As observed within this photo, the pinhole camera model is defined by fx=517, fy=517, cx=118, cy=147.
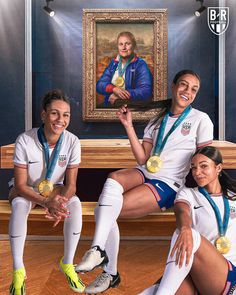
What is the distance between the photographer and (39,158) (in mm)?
1402

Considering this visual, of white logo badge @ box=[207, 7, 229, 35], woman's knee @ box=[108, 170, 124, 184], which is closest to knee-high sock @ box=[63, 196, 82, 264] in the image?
woman's knee @ box=[108, 170, 124, 184]

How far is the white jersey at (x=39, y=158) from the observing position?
1399mm

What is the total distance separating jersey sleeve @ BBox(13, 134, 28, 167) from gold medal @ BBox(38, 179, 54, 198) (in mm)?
80

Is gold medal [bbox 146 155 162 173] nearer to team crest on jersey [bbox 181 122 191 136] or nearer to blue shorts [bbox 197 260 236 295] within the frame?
team crest on jersey [bbox 181 122 191 136]

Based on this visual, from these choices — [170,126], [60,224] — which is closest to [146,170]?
[170,126]

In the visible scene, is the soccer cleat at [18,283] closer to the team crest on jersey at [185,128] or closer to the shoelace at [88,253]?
the shoelace at [88,253]

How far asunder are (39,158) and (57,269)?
1.46 ft

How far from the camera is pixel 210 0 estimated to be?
4.97ft

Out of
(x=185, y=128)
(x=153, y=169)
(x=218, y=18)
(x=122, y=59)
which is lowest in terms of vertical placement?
(x=153, y=169)

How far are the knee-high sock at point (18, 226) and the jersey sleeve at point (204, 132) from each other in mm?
492

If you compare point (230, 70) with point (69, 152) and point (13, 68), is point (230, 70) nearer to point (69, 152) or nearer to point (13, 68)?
point (69, 152)

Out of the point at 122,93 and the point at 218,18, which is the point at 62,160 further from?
the point at 218,18

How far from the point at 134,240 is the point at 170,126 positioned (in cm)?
60

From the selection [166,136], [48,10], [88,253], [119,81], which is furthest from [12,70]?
[88,253]
